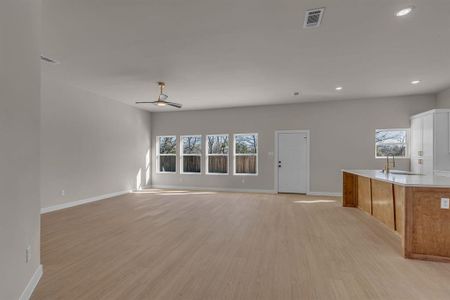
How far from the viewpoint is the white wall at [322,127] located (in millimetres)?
6750

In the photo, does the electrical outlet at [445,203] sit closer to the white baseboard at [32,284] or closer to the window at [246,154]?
the white baseboard at [32,284]

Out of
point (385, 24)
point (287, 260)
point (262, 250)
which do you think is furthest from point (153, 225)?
point (385, 24)

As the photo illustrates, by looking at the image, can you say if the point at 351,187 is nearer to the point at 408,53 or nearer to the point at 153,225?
the point at 408,53

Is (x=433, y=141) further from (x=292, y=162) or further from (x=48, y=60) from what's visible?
(x=48, y=60)

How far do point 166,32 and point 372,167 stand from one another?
21.8 feet

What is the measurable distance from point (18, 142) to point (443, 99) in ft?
27.5

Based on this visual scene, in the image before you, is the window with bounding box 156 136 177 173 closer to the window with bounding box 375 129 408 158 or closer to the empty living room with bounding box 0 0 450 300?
the empty living room with bounding box 0 0 450 300

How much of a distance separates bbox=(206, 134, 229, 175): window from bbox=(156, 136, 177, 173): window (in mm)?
1329

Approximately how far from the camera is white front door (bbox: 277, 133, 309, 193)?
294 inches

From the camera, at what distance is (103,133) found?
21.9 feet

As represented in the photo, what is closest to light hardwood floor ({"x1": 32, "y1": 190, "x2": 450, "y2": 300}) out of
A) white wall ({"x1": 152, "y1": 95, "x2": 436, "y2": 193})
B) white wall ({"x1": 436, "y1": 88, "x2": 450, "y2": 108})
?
white wall ({"x1": 152, "y1": 95, "x2": 436, "y2": 193})

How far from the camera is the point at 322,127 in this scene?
7289mm

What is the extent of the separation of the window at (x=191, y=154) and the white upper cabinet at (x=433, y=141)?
641cm

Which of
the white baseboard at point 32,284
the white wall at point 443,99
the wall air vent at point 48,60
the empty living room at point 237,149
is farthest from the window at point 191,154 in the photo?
the white wall at point 443,99
